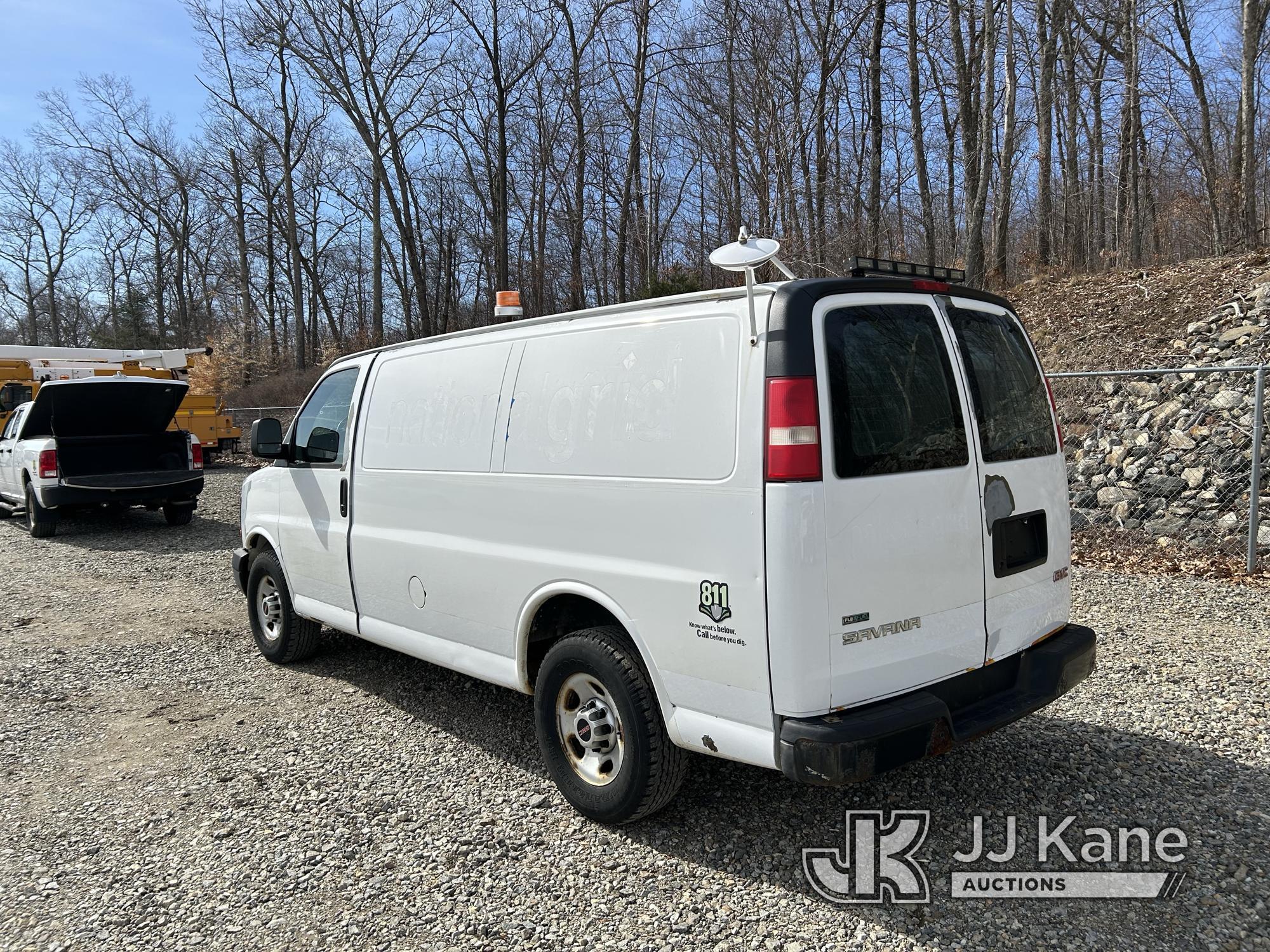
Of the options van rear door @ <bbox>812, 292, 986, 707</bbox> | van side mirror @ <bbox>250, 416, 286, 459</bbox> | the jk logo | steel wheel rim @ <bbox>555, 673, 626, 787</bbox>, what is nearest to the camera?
van rear door @ <bbox>812, 292, 986, 707</bbox>

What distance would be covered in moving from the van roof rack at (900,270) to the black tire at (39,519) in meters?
12.7

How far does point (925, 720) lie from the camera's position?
2916mm

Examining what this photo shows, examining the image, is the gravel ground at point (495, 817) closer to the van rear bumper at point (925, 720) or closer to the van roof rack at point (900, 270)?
the van rear bumper at point (925, 720)

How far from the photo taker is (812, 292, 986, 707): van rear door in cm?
286

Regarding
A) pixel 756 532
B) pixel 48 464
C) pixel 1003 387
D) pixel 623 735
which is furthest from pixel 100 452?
pixel 1003 387

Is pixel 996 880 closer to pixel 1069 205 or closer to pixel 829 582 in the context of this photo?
pixel 829 582

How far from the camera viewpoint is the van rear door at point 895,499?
2.86 meters

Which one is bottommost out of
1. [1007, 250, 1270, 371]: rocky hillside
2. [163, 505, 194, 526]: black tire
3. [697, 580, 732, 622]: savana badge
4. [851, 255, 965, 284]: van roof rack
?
[163, 505, 194, 526]: black tire

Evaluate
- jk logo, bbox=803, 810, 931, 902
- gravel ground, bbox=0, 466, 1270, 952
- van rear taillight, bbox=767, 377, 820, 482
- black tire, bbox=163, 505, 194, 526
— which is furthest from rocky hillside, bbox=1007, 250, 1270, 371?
black tire, bbox=163, 505, 194, 526

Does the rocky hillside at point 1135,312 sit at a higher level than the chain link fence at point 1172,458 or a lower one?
higher

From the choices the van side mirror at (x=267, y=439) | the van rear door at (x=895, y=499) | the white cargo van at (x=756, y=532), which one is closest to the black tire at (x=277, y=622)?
the van side mirror at (x=267, y=439)

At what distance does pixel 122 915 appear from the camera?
314cm

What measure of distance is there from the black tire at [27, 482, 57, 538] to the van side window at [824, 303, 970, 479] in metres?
12.7

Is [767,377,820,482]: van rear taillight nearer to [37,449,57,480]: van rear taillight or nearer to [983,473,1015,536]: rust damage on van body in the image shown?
[983,473,1015,536]: rust damage on van body
